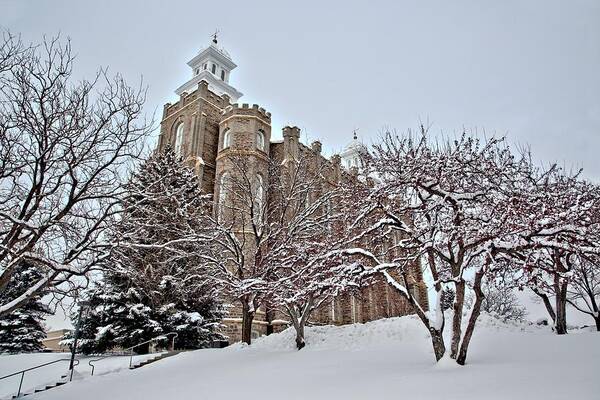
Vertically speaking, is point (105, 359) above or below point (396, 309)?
below

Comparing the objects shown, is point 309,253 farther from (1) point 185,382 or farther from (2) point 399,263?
(1) point 185,382

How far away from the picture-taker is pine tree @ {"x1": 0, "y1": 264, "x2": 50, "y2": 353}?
61.4ft

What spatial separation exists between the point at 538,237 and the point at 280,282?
19.6 ft

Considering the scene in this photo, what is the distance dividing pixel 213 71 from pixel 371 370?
36.9m

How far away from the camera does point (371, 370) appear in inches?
319

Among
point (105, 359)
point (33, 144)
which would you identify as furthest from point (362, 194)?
point (105, 359)

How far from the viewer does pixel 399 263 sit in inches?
345

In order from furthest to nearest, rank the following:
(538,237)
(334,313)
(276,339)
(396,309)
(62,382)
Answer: (396,309) < (334,313) < (276,339) < (62,382) < (538,237)

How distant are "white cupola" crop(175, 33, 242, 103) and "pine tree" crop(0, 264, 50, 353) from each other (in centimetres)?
2321

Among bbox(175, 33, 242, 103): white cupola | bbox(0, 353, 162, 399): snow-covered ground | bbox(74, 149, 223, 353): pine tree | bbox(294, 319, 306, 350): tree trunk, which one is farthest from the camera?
bbox(175, 33, 242, 103): white cupola

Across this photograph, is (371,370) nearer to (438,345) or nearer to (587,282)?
(438,345)

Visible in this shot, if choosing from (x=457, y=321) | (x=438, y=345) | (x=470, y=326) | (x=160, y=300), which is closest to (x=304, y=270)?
(x=438, y=345)

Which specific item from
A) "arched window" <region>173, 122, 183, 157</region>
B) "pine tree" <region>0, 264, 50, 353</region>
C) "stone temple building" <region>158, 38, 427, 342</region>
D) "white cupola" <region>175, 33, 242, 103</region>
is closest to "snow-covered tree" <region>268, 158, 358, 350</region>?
"stone temple building" <region>158, 38, 427, 342</region>

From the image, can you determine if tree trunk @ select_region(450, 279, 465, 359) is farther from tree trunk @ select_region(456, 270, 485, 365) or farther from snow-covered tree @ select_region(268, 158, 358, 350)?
snow-covered tree @ select_region(268, 158, 358, 350)
